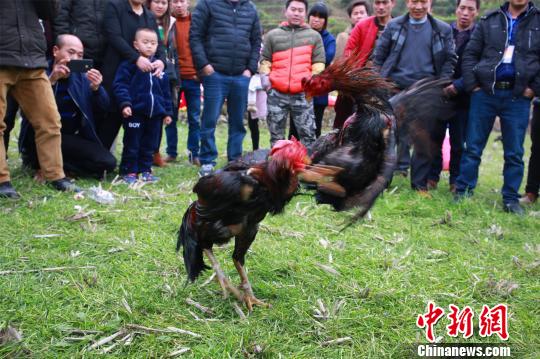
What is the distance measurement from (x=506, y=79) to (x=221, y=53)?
3347mm

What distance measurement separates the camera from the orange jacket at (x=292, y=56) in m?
6.06

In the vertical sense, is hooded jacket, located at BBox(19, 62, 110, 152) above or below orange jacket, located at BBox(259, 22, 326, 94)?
below

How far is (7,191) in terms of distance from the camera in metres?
4.79

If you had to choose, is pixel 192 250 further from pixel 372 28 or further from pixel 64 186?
pixel 372 28

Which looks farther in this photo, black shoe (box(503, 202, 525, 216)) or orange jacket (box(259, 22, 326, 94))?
orange jacket (box(259, 22, 326, 94))

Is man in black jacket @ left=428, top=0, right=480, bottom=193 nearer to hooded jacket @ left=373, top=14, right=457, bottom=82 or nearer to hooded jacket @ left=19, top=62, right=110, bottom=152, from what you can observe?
hooded jacket @ left=373, top=14, right=457, bottom=82

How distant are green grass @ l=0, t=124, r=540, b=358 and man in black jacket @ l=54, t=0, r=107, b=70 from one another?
1795 mm

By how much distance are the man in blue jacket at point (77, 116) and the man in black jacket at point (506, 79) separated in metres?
4.22

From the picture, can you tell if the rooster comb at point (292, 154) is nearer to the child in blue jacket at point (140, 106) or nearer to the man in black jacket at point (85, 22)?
the child in blue jacket at point (140, 106)

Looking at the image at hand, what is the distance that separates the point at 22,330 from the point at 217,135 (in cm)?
844

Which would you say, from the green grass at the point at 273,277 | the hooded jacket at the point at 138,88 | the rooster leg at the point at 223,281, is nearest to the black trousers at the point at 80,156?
the green grass at the point at 273,277

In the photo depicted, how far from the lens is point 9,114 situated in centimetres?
561

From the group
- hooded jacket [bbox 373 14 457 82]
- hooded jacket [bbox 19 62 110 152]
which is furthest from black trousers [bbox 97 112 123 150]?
hooded jacket [bbox 373 14 457 82]

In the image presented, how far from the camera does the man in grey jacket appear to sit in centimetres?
577
